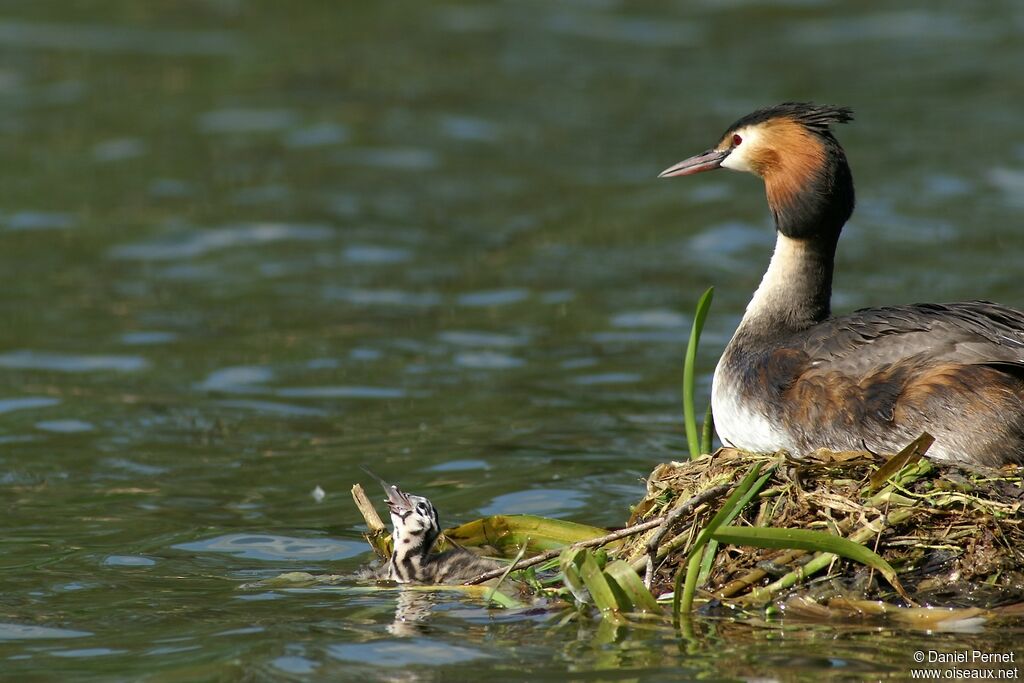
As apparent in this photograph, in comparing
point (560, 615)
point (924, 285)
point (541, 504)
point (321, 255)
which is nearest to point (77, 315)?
point (321, 255)

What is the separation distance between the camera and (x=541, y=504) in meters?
8.96

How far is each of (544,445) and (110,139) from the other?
8.84 m

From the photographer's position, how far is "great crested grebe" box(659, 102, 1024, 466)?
716 cm

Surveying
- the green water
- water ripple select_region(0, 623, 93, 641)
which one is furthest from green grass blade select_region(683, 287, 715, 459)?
water ripple select_region(0, 623, 93, 641)

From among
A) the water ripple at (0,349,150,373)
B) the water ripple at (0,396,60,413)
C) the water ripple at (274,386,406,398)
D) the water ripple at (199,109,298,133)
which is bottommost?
the water ripple at (274,386,406,398)

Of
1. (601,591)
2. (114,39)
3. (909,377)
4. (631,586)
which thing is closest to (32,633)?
(601,591)

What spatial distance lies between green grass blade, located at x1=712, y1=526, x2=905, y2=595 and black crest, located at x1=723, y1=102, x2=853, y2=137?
7.68 ft

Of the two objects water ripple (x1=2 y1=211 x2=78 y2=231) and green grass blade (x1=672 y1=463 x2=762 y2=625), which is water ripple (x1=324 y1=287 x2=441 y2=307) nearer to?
water ripple (x1=2 y1=211 x2=78 y2=231)

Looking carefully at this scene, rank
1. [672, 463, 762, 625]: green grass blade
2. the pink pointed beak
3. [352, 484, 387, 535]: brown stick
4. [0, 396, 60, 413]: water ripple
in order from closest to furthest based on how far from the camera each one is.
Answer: [672, 463, 762, 625]: green grass blade
[352, 484, 387, 535]: brown stick
the pink pointed beak
[0, 396, 60, 413]: water ripple

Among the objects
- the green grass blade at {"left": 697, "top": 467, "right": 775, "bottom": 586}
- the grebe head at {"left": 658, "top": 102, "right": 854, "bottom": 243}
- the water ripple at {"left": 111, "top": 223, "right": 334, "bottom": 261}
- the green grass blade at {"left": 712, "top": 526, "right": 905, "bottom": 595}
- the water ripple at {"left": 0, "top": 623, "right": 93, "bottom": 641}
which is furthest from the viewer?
the water ripple at {"left": 111, "top": 223, "right": 334, "bottom": 261}

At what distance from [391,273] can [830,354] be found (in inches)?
277

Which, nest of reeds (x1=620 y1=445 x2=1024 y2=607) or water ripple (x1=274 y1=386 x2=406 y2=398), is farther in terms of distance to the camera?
water ripple (x1=274 y1=386 x2=406 y2=398)

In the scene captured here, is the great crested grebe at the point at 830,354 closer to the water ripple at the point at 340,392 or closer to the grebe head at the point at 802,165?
the grebe head at the point at 802,165

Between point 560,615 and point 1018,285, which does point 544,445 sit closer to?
point 560,615
